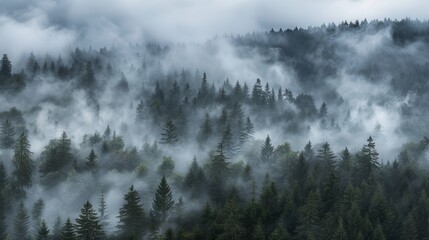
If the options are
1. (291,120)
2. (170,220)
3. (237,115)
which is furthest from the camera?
(291,120)

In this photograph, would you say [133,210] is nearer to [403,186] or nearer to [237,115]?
[403,186]

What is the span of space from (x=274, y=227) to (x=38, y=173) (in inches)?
3060

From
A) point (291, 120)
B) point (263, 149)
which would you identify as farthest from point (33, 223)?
point (291, 120)

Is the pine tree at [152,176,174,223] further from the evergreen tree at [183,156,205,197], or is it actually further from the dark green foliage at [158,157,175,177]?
the dark green foliage at [158,157,175,177]

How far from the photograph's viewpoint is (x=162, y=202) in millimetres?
115625

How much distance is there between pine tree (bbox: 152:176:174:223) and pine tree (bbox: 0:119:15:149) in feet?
225

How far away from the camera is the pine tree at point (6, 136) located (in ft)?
536

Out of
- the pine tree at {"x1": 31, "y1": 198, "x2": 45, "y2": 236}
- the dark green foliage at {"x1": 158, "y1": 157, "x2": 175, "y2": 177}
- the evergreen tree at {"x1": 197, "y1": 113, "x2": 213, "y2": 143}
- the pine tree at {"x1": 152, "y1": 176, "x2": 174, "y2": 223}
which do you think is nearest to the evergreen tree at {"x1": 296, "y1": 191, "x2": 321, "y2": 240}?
the pine tree at {"x1": 152, "y1": 176, "x2": 174, "y2": 223}

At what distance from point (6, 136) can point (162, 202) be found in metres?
73.3

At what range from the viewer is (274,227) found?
10331 cm

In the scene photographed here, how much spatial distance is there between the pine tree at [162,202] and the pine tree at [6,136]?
68.5 metres

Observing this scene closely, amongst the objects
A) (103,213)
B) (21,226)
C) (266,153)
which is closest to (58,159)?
(103,213)

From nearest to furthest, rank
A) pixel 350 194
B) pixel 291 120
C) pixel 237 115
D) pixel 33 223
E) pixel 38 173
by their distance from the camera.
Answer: pixel 350 194 < pixel 33 223 < pixel 38 173 < pixel 237 115 < pixel 291 120

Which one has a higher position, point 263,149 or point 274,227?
point 263,149
